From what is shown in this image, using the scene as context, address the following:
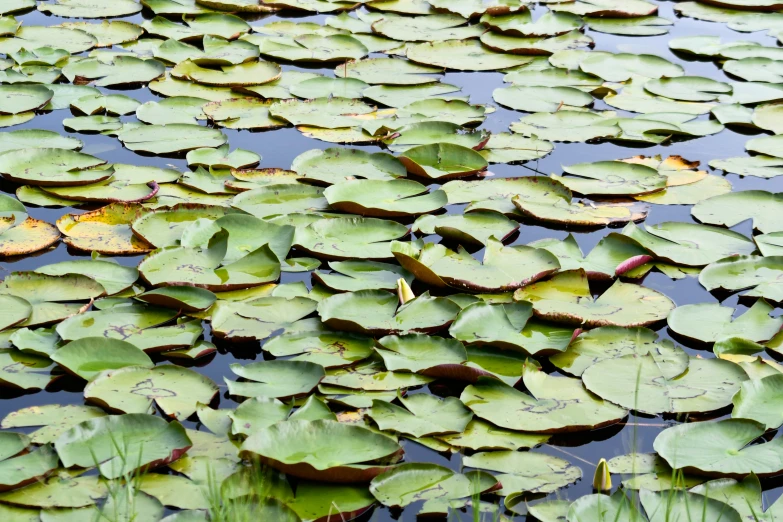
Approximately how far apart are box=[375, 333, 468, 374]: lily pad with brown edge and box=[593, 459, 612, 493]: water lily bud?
16.3 inches

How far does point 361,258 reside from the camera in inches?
96.3

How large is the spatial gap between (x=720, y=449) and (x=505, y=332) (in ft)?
1.79

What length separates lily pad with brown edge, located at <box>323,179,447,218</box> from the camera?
2.70 m

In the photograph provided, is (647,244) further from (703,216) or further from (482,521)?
(482,521)

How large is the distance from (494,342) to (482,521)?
0.56 metres

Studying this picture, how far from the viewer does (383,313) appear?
2189 mm

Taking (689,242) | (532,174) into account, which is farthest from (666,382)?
(532,174)

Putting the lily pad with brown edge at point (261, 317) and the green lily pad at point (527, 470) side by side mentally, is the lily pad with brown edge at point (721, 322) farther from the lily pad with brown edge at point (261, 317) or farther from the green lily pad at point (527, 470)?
the lily pad with brown edge at point (261, 317)

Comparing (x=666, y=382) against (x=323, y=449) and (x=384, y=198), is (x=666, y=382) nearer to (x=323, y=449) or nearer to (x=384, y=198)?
(x=323, y=449)

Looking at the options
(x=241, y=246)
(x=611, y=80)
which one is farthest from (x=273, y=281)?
(x=611, y=80)

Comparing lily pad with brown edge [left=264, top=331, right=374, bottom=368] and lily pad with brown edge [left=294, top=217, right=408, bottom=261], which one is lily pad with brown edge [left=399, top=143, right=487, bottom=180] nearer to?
lily pad with brown edge [left=294, top=217, right=408, bottom=261]

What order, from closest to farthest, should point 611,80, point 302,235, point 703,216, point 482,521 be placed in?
point 482,521, point 302,235, point 703,216, point 611,80

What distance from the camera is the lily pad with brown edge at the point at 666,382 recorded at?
6.33ft

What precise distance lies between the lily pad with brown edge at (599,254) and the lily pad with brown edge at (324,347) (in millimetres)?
627
